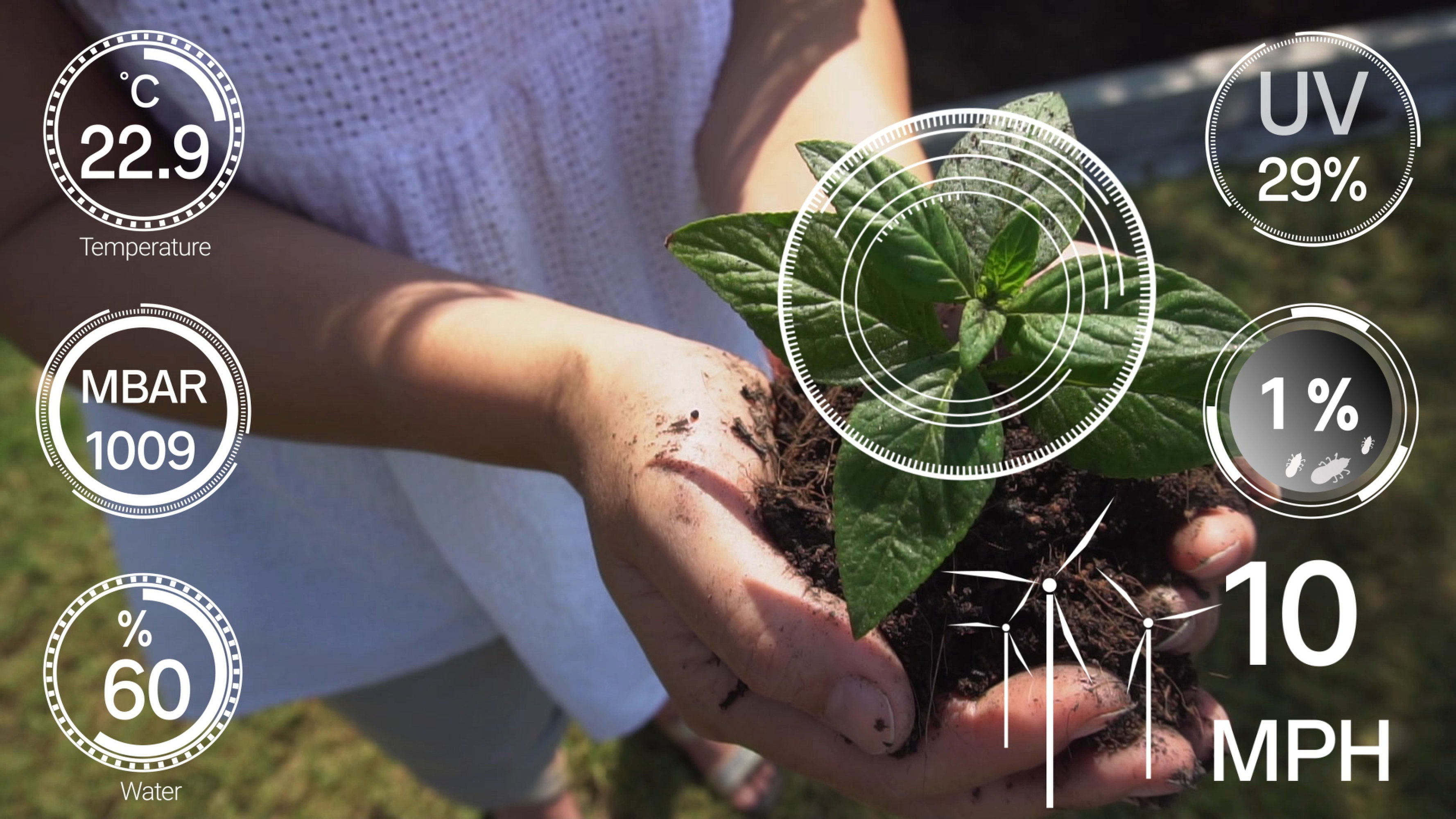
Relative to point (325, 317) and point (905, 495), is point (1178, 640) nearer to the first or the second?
point (905, 495)

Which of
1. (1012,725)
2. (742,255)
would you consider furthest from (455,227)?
(1012,725)

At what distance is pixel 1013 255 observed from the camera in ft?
2.86

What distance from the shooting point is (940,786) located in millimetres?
884

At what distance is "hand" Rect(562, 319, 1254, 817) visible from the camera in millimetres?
843

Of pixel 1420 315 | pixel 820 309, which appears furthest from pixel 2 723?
pixel 1420 315

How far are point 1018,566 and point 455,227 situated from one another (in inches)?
32.7

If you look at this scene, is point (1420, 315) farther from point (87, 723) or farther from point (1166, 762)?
point (87, 723)

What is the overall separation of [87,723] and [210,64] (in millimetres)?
2086
